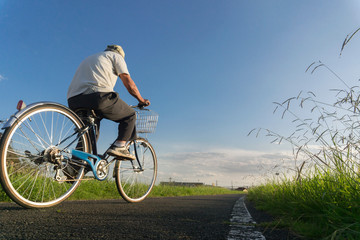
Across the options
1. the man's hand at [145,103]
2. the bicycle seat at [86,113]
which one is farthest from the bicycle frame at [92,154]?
the man's hand at [145,103]

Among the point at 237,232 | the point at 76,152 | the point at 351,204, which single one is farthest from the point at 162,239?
the point at 76,152

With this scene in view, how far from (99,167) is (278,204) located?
2.78m

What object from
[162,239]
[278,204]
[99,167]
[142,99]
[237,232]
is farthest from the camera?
[142,99]

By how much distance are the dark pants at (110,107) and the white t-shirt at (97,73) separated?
10 cm

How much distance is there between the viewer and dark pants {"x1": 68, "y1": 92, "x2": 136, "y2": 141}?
3.86 metres

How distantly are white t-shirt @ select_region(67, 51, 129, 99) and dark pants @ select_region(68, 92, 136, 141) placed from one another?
0.10m

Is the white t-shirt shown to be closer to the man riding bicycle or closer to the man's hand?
the man riding bicycle

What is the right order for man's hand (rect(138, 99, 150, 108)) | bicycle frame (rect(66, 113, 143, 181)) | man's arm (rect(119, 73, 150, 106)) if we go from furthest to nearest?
man's hand (rect(138, 99, 150, 108)) < man's arm (rect(119, 73, 150, 106)) < bicycle frame (rect(66, 113, 143, 181))

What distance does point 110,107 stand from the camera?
4.04 m

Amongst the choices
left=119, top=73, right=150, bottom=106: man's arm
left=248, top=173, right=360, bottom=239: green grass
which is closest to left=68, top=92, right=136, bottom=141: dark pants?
left=119, top=73, right=150, bottom=106: man's arm

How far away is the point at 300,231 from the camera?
222 cm

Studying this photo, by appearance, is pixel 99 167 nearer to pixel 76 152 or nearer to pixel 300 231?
pixel 76 152

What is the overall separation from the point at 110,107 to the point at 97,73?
543 mm

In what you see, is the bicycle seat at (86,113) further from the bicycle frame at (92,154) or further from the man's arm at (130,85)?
the man's arm at (130,85)
